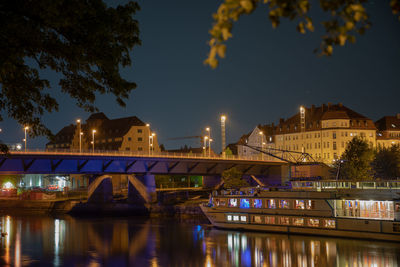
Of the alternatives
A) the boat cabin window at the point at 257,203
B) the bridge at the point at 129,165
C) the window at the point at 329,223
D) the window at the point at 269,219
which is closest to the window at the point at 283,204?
the window at the point at 269,219

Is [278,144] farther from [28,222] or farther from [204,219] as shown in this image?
[28,222]

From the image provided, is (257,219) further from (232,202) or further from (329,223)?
(329,223)

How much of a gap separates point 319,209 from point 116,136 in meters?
88.1

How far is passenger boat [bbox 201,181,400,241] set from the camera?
45531 mm

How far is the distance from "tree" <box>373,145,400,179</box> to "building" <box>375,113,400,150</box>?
42.5 m

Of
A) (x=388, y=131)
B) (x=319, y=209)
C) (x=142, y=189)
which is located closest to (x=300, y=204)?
(x=319, y=209)

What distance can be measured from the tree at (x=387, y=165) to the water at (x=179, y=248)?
126 ft

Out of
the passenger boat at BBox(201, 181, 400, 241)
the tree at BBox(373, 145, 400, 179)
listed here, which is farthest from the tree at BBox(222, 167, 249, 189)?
the tree at BBox(373, 145, 400, 179)

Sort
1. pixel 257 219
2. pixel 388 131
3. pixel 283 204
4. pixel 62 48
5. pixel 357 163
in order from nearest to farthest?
pixel 62 48 < pixel 283 204 < pixel 257 219 < pixel 357 163 < pixel 388 131

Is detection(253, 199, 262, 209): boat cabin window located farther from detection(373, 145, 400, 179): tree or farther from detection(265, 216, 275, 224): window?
detection(373, 145, 400, 179): tree

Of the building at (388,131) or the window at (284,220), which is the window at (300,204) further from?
the building at (388,131)

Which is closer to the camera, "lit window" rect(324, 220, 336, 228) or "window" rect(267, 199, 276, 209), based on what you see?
"lit window" rect(324, 220, 336, 228)

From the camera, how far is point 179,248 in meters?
46.1

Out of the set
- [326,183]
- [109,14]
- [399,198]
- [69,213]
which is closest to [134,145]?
[69,213]
